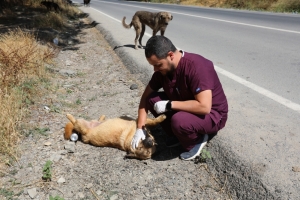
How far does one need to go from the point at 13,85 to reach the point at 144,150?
2.63 meters

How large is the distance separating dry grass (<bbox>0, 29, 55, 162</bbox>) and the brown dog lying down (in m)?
0.66

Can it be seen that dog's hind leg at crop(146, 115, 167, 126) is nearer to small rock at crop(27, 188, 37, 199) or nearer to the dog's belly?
the dog's belly

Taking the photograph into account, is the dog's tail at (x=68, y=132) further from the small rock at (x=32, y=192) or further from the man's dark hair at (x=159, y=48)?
the man's dark hair at (x=159, y=48)

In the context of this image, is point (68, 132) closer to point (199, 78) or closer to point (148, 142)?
point (148, 142)

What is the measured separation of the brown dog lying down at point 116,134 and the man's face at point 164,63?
2.09 ft

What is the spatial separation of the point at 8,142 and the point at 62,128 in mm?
797

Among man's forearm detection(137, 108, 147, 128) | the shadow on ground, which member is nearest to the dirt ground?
man's forearm detection(137, 108, 147, 128)

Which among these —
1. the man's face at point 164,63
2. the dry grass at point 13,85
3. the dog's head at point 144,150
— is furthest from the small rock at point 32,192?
the man's face at point 164,63

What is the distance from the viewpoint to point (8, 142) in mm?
3193

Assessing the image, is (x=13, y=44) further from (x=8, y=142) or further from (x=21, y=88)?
(x=8, y=142)

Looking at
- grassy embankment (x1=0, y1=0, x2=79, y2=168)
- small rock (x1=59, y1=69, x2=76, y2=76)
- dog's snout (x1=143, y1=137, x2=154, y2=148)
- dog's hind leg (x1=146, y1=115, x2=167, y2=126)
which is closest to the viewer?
dog's snout (x1=143, y1=137, x2=154, y2=148)

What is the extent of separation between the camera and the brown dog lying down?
120 inches

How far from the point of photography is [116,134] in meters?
3.29

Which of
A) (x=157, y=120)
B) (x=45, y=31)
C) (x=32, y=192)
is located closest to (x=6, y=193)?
(x=32, y=192)
